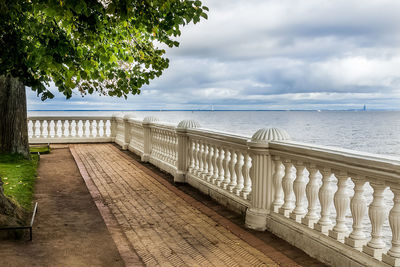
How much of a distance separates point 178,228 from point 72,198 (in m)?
3.15

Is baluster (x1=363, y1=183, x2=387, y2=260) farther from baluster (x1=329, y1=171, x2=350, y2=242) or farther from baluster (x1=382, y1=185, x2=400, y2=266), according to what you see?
baluster (x1=329, y1=171, x2=350, y2=242)

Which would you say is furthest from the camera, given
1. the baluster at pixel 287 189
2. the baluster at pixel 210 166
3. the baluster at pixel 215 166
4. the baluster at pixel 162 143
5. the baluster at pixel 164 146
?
the baluster at pixel 162 143

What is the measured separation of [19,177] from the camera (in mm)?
9961

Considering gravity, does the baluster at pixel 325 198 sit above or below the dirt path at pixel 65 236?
above

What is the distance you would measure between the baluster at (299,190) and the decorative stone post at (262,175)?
1.99 ft

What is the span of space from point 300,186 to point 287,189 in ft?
1.04

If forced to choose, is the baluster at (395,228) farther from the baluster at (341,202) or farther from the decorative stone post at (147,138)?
the decorative stone post at (147,138)

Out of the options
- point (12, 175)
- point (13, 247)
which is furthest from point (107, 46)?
point (12, 175)

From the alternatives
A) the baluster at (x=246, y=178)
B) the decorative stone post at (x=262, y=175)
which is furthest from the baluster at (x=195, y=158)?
the decorative stone post at (x=262, y=175)

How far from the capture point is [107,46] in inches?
265

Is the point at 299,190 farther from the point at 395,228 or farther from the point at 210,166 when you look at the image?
the point at 210,166

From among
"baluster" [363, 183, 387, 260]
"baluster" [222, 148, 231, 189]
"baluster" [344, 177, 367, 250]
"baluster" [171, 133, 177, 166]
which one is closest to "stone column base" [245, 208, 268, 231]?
"baluster" [222, 148, 231, 189]

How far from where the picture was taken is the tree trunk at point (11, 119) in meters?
13.3

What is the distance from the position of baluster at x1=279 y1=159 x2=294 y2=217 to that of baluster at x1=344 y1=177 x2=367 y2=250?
1.31 m
